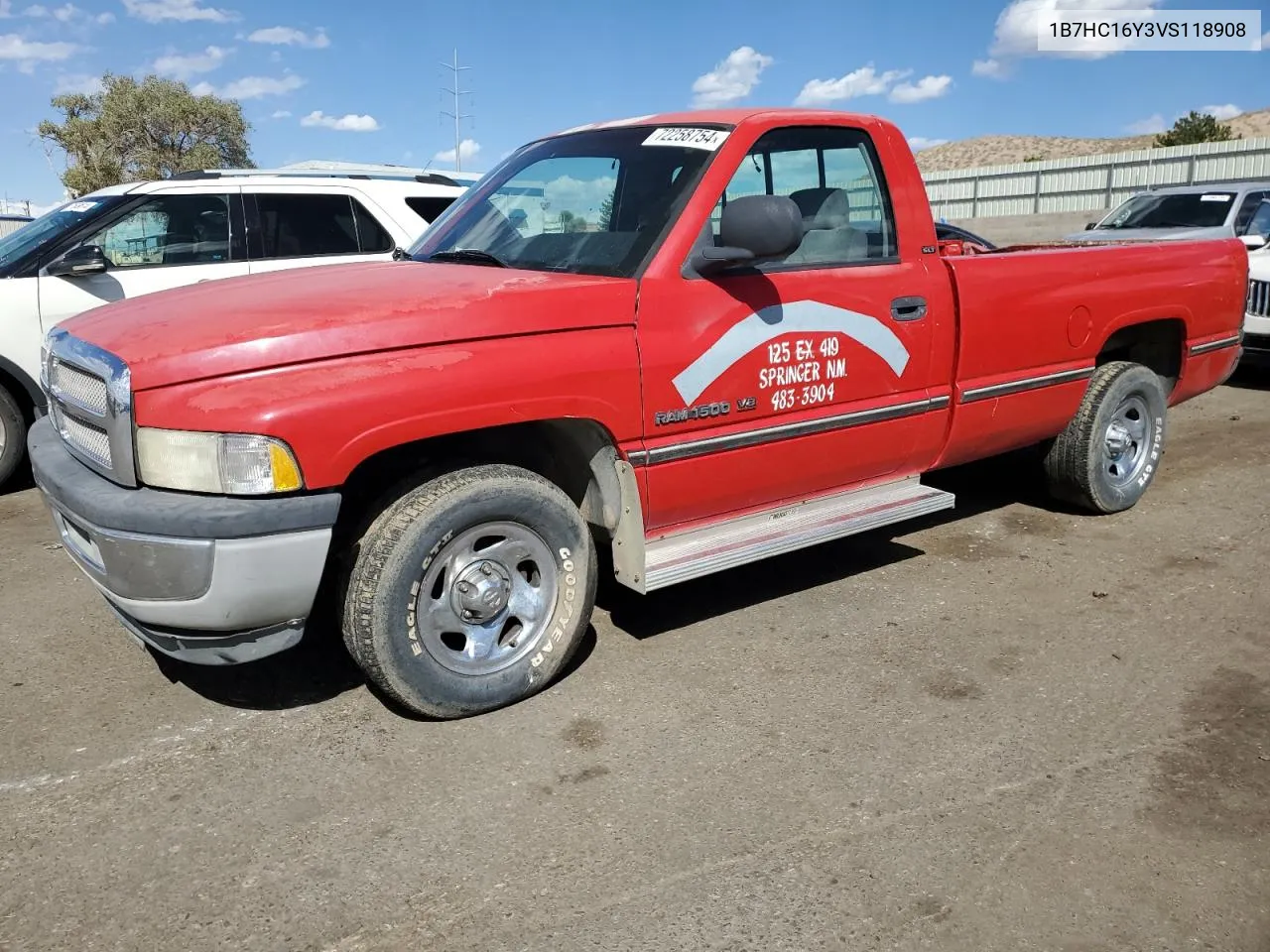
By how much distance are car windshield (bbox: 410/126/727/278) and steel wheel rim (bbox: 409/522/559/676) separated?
1.03m

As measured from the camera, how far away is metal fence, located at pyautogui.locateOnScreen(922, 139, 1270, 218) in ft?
85.3

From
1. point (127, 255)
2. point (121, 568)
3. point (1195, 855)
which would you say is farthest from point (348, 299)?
point (127, 255)

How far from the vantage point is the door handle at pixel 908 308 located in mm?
4129

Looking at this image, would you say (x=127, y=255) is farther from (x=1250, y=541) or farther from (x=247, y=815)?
(x=1250, y=541)

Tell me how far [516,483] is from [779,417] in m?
1.12

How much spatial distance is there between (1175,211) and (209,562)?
11481mm

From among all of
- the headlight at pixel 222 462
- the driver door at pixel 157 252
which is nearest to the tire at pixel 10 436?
the driver door at pixel 157 252

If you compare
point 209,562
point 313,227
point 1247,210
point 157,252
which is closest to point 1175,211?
point 1247,210

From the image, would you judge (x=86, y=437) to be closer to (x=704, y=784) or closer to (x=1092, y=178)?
(x=704, y=784)

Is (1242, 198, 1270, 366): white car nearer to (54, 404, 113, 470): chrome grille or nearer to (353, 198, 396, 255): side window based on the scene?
(353, 198, 396, 255): side window

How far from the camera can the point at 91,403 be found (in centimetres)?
314

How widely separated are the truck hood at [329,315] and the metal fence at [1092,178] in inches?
1029

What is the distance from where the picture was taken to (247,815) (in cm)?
285

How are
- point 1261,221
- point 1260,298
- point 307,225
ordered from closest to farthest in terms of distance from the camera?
point 307,225
point 1260,298
point 1261,221
